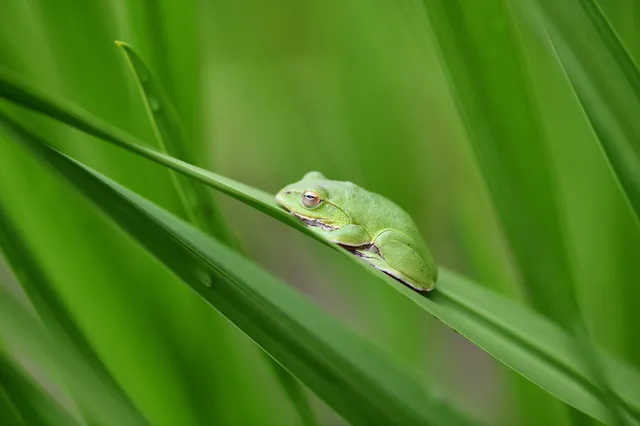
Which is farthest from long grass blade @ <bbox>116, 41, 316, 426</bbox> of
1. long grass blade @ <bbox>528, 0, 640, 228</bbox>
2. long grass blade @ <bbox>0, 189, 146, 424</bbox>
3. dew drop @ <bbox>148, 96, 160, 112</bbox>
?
long grass blade @ <bbox>528, 0, 640, 228</bbox>

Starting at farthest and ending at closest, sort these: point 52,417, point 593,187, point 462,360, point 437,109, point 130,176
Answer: point 462,360, point 437,109, point 593,187, point 130,176, point 52,417

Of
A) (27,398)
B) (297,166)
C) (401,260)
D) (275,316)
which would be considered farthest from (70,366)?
(297,166)

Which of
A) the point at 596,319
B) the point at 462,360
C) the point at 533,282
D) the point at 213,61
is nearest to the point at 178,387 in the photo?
the point at 533,282

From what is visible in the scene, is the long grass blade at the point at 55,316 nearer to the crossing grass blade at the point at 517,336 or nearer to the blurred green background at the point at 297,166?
the blurred green background at the point at 297,166

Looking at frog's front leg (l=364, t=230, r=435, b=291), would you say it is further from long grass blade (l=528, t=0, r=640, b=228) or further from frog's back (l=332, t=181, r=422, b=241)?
long grass blade (l=528, t=0, r=640, b=228)

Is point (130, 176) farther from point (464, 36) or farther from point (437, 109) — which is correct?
point (437, 109)

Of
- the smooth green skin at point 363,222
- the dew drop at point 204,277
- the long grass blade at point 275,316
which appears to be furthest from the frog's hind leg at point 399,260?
the dew drop at point 204,277
